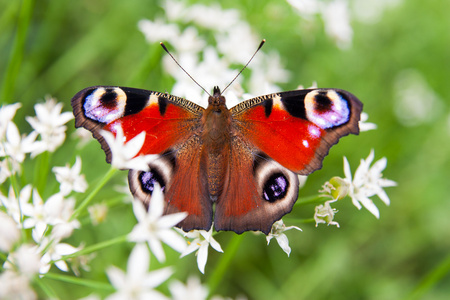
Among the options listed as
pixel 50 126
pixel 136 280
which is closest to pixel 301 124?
pixel 136 280

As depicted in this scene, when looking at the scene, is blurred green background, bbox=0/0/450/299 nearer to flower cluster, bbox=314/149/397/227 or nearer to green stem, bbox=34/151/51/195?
green stem, bbox=34/151/51/195

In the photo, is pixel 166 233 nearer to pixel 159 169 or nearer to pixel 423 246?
pixel 159 169

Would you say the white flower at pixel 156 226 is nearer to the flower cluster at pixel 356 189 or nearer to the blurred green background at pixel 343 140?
the flower cluster at pixel 356 189

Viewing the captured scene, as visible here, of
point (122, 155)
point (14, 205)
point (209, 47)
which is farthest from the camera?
point (209, 47)

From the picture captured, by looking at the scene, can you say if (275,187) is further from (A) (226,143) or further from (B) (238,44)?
(B) (238,44)

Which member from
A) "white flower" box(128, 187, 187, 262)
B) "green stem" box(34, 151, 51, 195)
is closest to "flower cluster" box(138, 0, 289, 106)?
"green stem" box(34, 151, 51, 195)

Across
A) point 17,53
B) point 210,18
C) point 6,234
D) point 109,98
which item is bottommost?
point 6,234

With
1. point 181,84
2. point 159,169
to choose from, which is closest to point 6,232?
point 159,169
